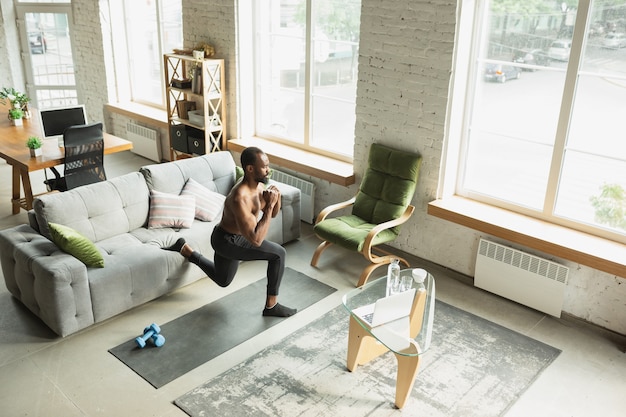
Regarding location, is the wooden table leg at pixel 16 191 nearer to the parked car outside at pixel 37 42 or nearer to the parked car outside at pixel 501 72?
the parked car outside at pixel 37 42

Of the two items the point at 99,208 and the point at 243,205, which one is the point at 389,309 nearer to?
the point at 243,205

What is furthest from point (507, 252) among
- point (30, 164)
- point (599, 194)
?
point (30, 164)

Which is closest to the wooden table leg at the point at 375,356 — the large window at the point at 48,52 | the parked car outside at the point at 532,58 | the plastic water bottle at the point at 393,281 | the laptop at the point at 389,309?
the laptop at the point at 389,309

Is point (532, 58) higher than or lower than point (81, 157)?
higher

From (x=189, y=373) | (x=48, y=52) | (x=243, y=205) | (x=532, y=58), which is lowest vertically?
(x=189, y=373)

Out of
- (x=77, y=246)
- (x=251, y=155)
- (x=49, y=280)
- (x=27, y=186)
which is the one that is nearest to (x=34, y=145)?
(x=27, y=186)

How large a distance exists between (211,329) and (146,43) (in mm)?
5697

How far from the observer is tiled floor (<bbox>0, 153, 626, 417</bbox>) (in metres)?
3.96

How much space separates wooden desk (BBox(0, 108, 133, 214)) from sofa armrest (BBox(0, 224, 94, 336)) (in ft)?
5.01

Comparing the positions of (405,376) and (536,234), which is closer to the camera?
(405,376)

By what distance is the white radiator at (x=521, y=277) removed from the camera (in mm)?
5000

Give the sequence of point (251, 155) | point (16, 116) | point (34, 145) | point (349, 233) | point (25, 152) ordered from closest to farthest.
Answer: point (251, 155), point (349, 233), point (34, 145), point (25, 152), point (16, 116)

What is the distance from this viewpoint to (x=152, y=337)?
4512 millimetres

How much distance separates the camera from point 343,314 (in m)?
5.03
